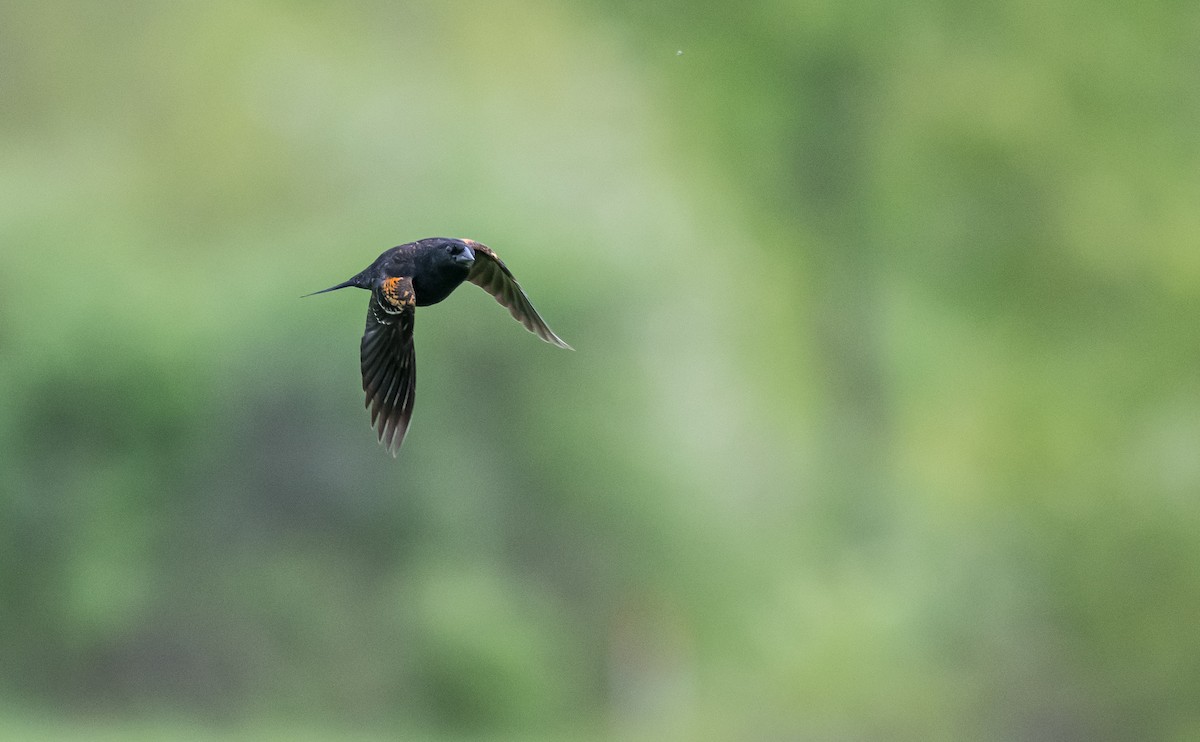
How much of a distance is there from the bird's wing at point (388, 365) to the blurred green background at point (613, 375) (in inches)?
334

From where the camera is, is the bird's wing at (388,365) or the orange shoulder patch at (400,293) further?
the bird's wing at (388,365)

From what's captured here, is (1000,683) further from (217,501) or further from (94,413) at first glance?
(94,413)

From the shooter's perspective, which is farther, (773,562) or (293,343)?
(773,562)

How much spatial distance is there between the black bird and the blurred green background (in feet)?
27.9

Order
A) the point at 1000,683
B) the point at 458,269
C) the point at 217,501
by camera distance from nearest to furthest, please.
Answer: the point at 458,269, the point at 217,501, the point at 1000,683

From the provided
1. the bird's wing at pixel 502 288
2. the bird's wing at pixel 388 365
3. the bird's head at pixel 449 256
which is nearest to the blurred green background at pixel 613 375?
the bird's wing at pixel 502 288

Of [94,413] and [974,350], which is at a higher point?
[974,350]

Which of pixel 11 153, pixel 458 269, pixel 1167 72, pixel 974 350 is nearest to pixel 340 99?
pixel 11 153

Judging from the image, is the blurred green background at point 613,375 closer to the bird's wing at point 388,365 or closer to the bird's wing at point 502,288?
the bird's wing at point 502,288

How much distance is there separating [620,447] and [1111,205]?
220 inches

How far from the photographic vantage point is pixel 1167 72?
59.1 feet

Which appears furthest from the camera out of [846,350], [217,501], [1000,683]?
[846,350]

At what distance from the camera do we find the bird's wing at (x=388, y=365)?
5871 mm

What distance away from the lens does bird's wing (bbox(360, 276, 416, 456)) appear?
587 centimetres
